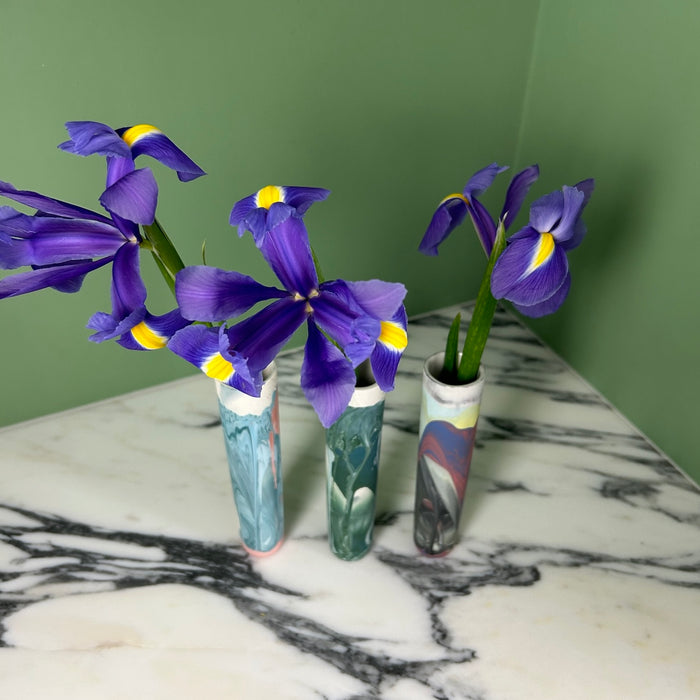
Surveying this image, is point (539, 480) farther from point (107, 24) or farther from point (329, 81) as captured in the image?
point (107, 24)

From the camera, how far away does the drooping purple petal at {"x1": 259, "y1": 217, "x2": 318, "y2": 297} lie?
57 centimetres

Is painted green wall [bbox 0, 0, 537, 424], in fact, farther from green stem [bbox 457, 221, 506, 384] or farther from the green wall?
green stem [bbox 457, 221, 506, 384]

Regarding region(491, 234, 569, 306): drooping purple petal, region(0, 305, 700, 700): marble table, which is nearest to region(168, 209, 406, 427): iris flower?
region(491, 234, 569, 306): drooping purple petal

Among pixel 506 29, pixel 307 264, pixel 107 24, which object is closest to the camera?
pixel 307 264

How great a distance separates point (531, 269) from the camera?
606 mm

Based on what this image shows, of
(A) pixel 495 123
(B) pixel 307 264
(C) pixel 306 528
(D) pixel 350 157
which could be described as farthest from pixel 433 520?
(A) pixel 495 123

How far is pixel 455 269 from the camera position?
1.21 metres

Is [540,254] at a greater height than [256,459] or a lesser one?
greater

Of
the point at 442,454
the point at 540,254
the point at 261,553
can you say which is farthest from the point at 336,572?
the point at 540,254

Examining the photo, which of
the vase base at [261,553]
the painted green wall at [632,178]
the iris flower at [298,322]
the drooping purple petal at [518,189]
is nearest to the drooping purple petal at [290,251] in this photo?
the iris flower at [298,322]

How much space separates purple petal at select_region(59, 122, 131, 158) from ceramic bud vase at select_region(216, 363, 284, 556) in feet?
0.78

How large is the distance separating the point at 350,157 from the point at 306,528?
1.64 feet

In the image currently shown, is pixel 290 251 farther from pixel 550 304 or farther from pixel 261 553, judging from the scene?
pixel 261 553

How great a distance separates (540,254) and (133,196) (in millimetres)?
325
